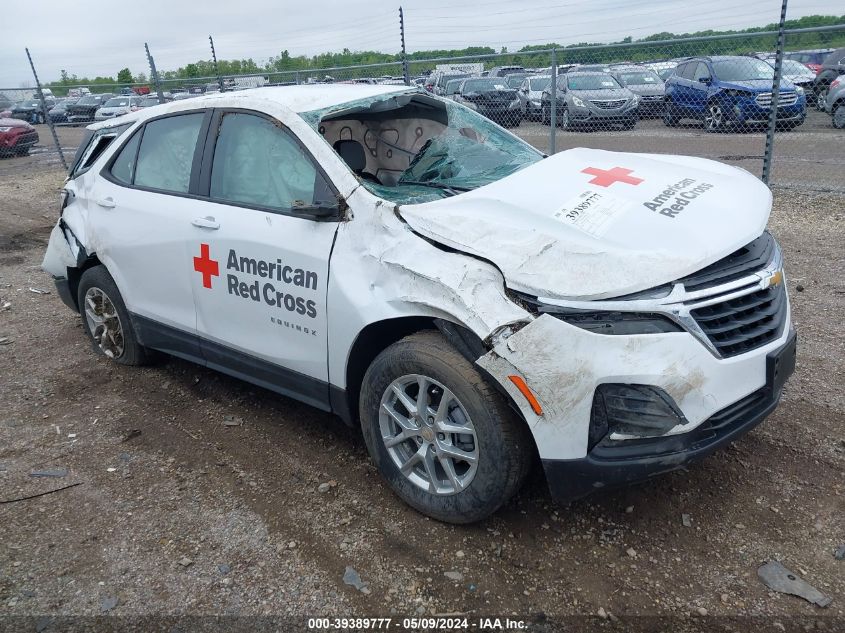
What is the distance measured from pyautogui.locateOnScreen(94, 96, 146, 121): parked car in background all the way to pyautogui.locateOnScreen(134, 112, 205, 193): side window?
69.1ft

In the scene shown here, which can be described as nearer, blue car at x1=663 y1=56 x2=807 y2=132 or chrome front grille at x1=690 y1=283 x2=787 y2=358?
chrome front grille at x1=690 y1=283 x2=787 y2=358

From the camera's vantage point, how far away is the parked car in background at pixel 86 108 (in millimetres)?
27047

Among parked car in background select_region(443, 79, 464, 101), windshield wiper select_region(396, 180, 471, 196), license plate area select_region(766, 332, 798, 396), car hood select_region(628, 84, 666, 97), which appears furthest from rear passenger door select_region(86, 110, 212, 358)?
parked car in background select_region(443, 79, 464, 101)

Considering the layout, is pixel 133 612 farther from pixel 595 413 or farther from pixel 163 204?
pixel 163 204

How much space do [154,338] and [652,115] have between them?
35.3 ft

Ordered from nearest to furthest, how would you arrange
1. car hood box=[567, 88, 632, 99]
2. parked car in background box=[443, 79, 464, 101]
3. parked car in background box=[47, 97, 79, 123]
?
car hood box=[567, 88, 632, 99], parked car in background box=[443, 79, 464, 101], parked car in background box=[47, 97, 79, 123]

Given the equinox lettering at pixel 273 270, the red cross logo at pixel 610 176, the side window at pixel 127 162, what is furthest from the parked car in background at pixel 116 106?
the red cross logo at pixel 610 176

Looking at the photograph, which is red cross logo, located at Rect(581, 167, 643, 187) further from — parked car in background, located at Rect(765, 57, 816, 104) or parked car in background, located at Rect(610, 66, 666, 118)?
parked car in background, located at Rect(610, 66, 666, 118)

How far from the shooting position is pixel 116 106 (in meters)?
24.9

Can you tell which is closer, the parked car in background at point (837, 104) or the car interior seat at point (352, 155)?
the car interior seat at point (352, 155)

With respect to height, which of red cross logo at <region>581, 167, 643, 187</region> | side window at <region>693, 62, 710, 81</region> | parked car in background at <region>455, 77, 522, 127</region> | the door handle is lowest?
parked car in background at <region>455, 77, 522, 127</region>

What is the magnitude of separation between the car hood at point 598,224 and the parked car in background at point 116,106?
23.1 meters

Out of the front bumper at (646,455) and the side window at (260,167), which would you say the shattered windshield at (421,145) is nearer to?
the side window at (260,167)

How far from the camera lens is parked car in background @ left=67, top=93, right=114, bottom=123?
27047 mm
